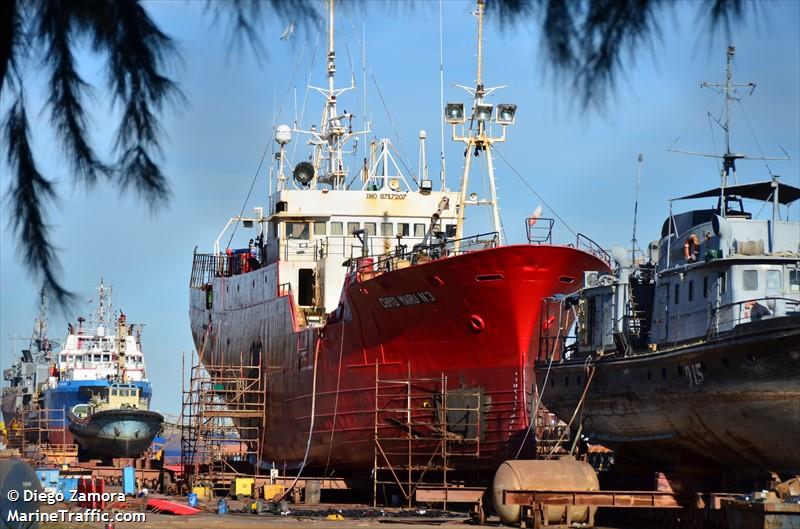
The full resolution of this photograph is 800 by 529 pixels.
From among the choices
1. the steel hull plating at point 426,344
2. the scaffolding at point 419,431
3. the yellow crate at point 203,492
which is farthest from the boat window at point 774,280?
the yellow crate at point 203,492

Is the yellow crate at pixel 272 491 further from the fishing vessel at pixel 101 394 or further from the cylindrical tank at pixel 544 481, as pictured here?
the fishing vessel at pixel 101 394

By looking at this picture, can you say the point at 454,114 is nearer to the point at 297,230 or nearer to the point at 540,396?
the point at 297,230

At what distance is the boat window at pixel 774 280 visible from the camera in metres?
23.2

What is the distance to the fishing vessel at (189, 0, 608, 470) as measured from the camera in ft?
97.2

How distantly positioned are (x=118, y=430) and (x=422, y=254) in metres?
26.9

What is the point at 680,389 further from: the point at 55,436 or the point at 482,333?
the point at 55,436

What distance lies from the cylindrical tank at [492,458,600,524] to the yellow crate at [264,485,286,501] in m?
8.71

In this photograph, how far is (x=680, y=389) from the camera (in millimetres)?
23062

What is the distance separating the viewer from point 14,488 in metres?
17.3

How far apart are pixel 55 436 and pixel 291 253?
30539 mm

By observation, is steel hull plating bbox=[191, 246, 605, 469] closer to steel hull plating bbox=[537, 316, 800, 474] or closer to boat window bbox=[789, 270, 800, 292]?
steel hull plating bbox=[537, 316, 800, 474]

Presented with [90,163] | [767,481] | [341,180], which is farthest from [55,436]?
[90,163]

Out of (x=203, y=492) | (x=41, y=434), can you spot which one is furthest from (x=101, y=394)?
(x=203, y=492)

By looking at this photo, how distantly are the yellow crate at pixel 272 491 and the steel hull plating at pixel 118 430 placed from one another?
2536 cm
